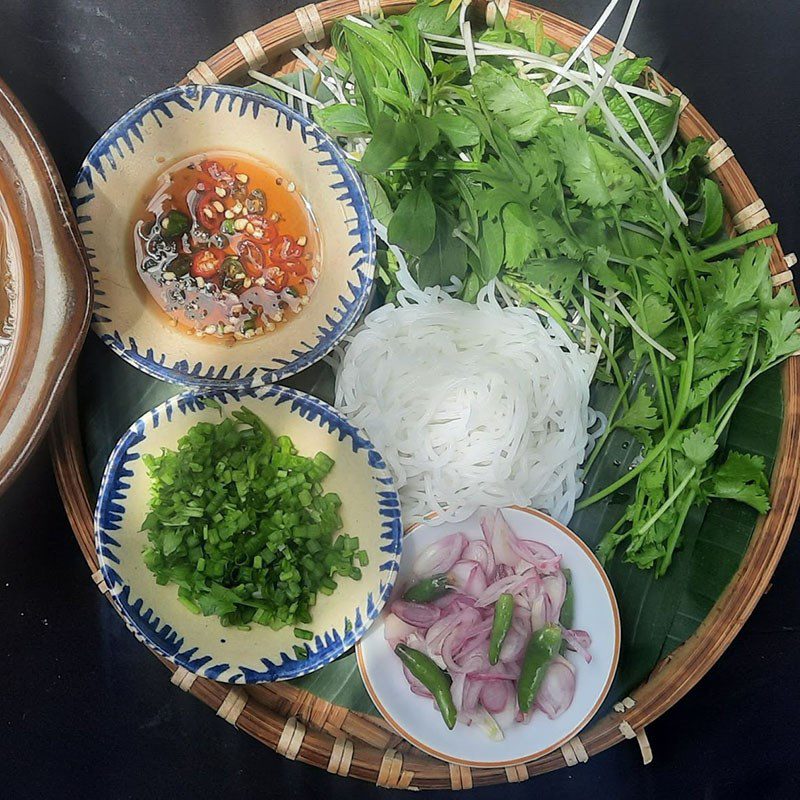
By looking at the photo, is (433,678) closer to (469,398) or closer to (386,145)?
(469,398)

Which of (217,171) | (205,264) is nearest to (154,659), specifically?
(205,264)

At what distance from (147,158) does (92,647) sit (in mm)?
1512

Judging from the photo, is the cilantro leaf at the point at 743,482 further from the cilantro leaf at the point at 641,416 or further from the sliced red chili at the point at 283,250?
the sliced red chili at the point at 283,250

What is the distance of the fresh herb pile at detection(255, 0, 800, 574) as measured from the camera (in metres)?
1.95

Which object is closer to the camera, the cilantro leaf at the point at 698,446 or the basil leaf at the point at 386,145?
the basil leaf at the point at 386,145

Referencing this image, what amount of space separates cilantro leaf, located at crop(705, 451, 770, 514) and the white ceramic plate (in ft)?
1.29

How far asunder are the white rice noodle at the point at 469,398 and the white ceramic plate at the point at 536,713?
119mm

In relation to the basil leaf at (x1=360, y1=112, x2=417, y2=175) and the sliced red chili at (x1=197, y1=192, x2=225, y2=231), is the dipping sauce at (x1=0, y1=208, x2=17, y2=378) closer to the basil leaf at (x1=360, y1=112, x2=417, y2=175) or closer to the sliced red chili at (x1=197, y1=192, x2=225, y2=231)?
the sliced red chili at (x1=197, y1=192, x2=225, y2=231)

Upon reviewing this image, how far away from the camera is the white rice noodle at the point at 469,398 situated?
2.19 m

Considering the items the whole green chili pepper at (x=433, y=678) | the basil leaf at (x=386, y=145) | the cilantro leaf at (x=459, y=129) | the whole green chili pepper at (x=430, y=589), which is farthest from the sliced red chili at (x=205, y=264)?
the whole green chili pepper at (x=433, y=678)

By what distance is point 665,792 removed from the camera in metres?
2.64

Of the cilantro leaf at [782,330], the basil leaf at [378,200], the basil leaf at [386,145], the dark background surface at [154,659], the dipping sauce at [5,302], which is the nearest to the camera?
the basil leaf at [386,145]

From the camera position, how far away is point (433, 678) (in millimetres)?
2062

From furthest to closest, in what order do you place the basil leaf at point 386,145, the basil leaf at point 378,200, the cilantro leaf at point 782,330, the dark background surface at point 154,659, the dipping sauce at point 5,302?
the dark background surface at point 154,659, the basil leaf at point 378,200, the cilantro leaf at point 782,330, the dipping sauce at point 5,302, the basil leaf at point 386,145
